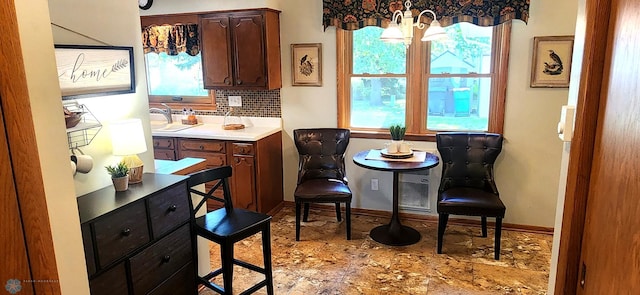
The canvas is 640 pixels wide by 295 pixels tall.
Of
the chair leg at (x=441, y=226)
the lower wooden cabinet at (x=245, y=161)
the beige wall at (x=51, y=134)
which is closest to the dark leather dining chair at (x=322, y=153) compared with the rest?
the lower wooden cabinet at (x=245, y=161)

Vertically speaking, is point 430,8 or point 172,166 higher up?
point 430,8

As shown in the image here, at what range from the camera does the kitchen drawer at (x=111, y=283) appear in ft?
6.24

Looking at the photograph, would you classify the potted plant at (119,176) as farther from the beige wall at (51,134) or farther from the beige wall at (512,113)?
the beige wall at (512,113)

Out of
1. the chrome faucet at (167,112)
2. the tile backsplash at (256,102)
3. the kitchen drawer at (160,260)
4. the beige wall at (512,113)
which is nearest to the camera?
the kitchen drawer at (160,260)

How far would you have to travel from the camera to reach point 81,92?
213cm

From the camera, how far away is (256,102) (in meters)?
4.51

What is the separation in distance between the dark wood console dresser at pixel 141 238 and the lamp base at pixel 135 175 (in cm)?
4

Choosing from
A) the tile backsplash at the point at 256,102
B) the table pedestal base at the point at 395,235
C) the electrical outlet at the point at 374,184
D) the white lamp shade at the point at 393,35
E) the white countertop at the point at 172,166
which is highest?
the white lamp shade at the point at 393,35

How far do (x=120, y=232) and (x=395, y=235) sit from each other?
2.39m

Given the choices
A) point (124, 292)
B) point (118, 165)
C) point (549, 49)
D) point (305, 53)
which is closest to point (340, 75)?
point (305, 53)

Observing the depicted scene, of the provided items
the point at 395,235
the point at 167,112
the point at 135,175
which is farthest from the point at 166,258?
the point at 167,112

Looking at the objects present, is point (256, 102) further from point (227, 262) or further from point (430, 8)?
point (227, 262)

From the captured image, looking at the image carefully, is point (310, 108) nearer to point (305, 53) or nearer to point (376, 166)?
point (305, 53)

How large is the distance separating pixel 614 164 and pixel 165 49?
459 centimetres
